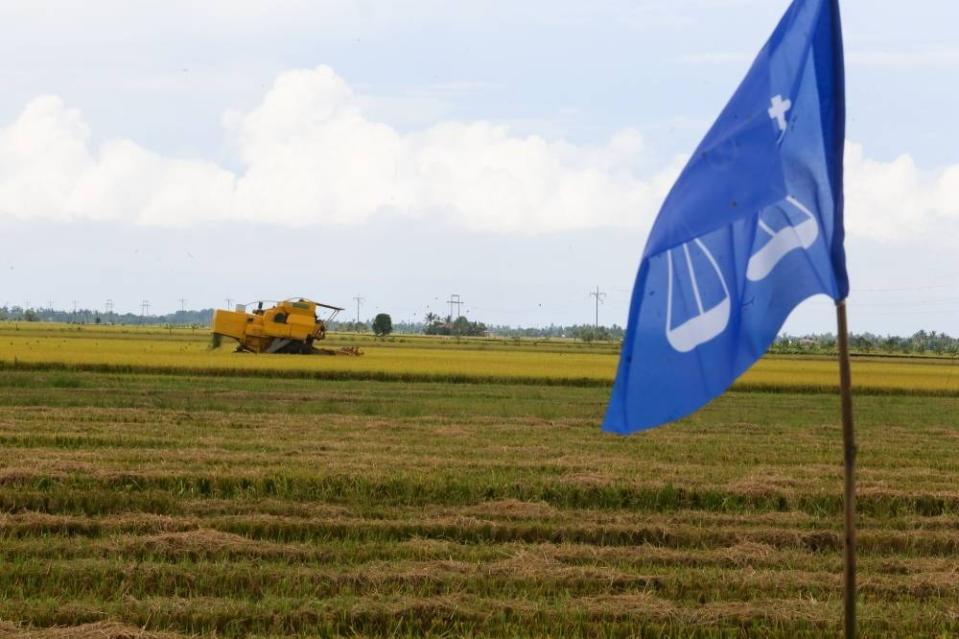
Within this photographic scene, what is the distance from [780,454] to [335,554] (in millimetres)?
9754

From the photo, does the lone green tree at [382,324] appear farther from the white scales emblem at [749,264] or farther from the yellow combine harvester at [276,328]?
the white scales emblem at [749,264]

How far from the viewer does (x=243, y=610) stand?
809cm

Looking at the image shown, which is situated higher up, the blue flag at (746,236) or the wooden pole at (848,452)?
the blue flag at (746,236)

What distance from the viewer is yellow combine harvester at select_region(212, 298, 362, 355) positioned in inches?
2002

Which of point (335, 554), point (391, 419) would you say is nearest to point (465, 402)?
point (391, 419)

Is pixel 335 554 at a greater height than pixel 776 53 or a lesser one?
lesser

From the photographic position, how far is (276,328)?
5097cm

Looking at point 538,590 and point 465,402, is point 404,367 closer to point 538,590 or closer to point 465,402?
point 465,402

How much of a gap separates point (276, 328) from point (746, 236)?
46.4m

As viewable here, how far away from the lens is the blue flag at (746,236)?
5375mm

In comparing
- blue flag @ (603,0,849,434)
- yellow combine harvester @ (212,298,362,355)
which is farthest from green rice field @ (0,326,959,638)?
yellow combine harvester @ (212,298,362,355)

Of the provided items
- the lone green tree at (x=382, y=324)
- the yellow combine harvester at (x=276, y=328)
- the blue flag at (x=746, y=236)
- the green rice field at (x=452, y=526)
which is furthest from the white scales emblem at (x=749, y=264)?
the lone green tree at (x=382, y=324)

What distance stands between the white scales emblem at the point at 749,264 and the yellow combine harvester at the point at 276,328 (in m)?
45.6

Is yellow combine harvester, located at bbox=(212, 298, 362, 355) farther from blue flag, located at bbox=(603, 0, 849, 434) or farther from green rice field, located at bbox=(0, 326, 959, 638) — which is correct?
blue flag, located at bbox=(603, 0, 849, 434)
